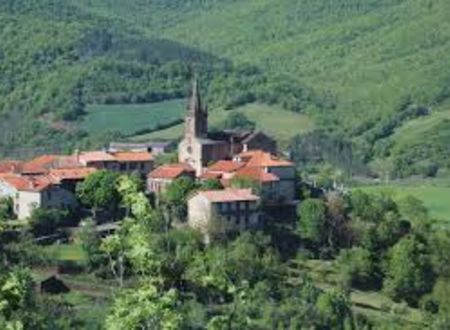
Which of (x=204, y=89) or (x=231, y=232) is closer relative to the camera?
(x=231, y=232)

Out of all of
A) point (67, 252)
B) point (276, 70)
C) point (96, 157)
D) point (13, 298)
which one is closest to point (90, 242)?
point (67, 252)

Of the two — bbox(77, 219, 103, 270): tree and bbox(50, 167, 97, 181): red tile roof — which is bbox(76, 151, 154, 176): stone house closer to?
bbox(50, 167, 97, 181): red tile roof

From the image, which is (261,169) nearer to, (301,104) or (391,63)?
(301,104)

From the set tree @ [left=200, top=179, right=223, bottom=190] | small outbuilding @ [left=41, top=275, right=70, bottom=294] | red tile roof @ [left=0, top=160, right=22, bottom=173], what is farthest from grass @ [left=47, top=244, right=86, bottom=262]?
red tile roof @ [left=0, top=160, right=22, bottom=173]

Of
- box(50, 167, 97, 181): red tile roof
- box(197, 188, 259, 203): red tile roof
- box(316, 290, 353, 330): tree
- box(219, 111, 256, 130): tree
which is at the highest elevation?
box(219, 111, 256, 130): tree

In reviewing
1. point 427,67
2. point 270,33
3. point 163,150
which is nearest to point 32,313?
point 163,150

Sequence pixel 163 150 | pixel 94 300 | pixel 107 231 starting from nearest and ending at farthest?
pixel 94 300 < pixel 107 231 < pixel 163 150

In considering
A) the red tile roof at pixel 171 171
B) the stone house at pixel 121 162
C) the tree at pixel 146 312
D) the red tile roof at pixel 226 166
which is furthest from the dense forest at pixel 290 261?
the tree at pixel 146 312

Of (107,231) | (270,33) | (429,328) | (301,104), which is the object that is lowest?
(429,328)
